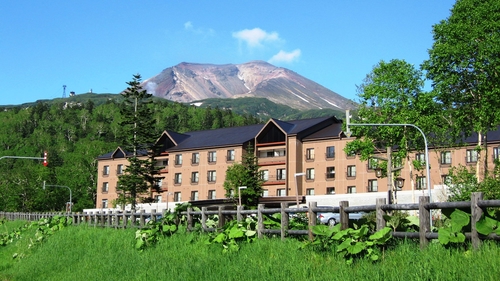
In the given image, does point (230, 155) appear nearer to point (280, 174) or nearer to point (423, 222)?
point (280, 174)

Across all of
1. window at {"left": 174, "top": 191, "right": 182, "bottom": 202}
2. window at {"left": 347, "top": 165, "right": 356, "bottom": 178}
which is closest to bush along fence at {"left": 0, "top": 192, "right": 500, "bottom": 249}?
window at {"left": 347, "top": 165, "right": 356, "bottom": 178}

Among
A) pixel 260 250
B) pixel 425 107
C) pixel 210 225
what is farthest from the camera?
pixel 425 107

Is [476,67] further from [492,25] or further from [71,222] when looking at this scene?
[71,222]

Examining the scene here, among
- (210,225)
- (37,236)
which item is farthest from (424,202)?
(37,236)

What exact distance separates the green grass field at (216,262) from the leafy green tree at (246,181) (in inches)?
1859

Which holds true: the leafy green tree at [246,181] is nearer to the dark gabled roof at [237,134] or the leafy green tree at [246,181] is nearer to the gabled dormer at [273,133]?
the gabled dormer at [273,133]

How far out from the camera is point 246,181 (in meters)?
70.0

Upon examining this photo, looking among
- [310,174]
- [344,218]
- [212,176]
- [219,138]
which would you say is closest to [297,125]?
[310,174]

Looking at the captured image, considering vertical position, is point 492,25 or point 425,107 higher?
point 492,25

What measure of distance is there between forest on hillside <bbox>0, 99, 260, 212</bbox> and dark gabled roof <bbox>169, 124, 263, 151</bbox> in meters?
23.4

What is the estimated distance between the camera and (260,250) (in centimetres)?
1298

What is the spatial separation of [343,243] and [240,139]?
230ft

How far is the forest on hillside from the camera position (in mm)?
105125

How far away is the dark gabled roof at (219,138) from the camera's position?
265 ft
